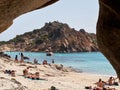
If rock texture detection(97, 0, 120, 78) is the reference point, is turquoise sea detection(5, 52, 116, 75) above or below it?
above

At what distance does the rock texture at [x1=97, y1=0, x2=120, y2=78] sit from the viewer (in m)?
Result: 6.14

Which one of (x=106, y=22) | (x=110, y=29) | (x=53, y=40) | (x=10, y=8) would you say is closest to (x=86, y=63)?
(x=53, y=40)

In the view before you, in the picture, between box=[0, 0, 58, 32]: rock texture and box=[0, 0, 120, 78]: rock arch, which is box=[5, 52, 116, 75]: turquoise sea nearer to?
box=[0, 0, 120, 78]: rock arch

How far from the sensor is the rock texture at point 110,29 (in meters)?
6.14

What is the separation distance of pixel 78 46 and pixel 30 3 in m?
124

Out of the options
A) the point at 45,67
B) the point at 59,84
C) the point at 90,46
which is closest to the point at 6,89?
the point at 59,84

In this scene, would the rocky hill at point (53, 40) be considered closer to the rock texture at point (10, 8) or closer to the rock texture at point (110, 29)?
A: the rock texture at point (110, 29)

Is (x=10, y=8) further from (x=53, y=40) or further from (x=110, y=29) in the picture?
(x=53, y=40)

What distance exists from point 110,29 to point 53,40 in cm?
11764

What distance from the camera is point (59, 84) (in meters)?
30.5

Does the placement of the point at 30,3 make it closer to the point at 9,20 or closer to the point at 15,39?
the point at 9,20

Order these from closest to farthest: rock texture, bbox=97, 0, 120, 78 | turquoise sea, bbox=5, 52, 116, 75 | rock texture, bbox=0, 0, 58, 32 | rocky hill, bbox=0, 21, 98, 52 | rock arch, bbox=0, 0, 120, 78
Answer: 1. rock texture, bbox=0, 0, 58, 32
2. rock arch, bbox=0, 0, 120, 78
3. rock texture, bbox=97, 0, 120, 78
4. turquoise sea, bbox=5, 52, 116, 75
5. rocky hill, bbox=0, 21, 98, 52

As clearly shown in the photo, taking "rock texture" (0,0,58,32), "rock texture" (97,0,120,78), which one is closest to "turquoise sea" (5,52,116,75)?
"rock texture" (97,0,120,78)

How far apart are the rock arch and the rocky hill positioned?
113718 millimetres
